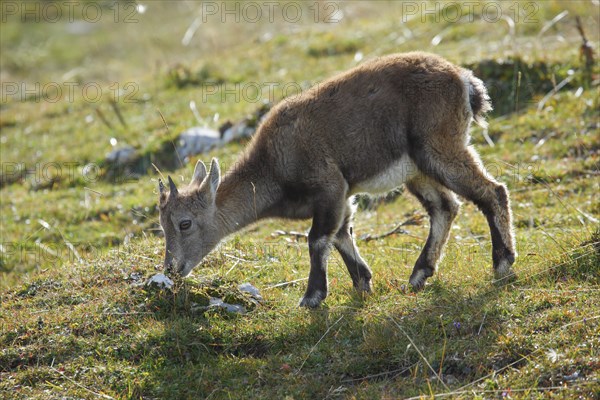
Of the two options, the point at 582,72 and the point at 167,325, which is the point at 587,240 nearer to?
the point at 167,325

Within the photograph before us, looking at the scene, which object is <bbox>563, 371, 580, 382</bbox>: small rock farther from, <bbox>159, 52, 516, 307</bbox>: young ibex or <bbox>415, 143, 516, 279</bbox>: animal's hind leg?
<bbox>415, 143, 516, 279</bbox>: animal's hind leg

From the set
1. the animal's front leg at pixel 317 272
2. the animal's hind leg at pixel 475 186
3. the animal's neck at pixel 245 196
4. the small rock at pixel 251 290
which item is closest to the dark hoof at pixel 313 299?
the animal's front leg at pixel 317 272

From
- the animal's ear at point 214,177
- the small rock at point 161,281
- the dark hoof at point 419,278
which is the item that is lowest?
the dark hoof at point 419,278

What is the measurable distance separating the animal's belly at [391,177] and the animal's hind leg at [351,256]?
1.20 feet

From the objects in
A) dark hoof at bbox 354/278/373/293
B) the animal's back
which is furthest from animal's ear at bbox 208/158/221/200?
dark hoof at bbox 354/278/373/293

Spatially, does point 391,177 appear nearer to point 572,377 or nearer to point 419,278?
point 419,278

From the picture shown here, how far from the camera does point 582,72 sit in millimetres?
13844

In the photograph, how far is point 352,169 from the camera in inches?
340

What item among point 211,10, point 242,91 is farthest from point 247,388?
→ point 211,10

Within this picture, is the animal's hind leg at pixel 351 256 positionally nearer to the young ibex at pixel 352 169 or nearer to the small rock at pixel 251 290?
the young ibex at pixel 352 169

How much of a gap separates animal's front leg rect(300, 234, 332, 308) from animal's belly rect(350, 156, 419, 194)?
0.79m

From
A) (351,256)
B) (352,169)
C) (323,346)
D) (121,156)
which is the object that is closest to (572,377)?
(323,346)

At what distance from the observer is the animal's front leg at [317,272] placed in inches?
326

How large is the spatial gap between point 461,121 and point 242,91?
956cm
